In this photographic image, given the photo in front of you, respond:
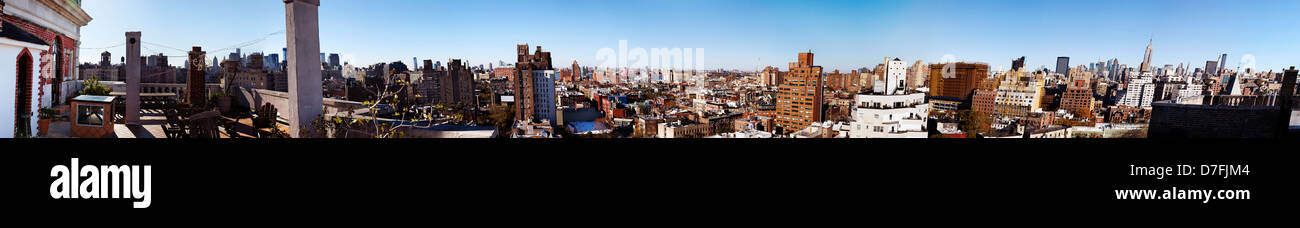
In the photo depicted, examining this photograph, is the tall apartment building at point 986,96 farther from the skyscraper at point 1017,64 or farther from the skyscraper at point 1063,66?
the skyscraper at point 1063,66

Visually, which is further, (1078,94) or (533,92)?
(1078,94)

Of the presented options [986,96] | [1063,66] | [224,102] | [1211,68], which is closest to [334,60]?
[224,102]

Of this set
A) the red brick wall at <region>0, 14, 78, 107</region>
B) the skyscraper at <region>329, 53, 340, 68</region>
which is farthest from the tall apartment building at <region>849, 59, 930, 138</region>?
the red brick wall at <region>0, 14, 78, 107</region>

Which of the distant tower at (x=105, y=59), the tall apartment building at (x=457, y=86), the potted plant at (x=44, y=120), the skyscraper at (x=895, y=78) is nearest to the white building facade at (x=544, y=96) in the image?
the tall apartment building at (x=457, y=86)

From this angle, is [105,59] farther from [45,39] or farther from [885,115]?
[885,115]

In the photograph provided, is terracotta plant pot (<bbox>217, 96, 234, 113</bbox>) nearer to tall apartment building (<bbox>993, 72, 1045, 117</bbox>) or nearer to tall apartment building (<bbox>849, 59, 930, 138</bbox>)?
tall apartment building (<bbox>849, 59, 930, 138</bbox>)
